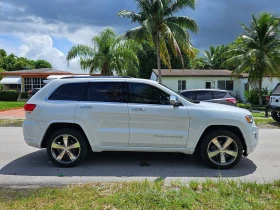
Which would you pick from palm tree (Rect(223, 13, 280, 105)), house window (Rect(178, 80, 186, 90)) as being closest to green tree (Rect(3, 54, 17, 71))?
house window (Rect(178, 80, 186, 90))

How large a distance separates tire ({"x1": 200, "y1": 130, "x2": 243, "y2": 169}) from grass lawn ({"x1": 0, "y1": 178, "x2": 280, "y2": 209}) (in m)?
0.97

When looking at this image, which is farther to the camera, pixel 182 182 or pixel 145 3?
pixel 145 3

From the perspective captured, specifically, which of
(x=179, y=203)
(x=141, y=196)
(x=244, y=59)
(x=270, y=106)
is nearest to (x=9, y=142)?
(x=141, y=196)

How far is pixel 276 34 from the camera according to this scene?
22.9 metres

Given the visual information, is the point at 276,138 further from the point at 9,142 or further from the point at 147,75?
the point at 147,75

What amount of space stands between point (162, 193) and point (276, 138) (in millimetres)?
6435

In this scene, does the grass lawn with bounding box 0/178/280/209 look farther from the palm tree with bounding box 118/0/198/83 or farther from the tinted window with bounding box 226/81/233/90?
the tinted window with bounding box 226/81/233/90

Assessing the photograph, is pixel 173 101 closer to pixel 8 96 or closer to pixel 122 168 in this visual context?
pixel 122 168

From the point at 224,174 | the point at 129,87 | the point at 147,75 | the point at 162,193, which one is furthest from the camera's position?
the point at 147,75

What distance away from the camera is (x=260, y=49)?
23.3 metres

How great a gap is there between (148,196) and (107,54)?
1887cm

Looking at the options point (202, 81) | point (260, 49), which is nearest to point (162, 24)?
point (260, 49)

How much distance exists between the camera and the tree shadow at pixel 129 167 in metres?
5.11

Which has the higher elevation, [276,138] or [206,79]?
[206,79]
